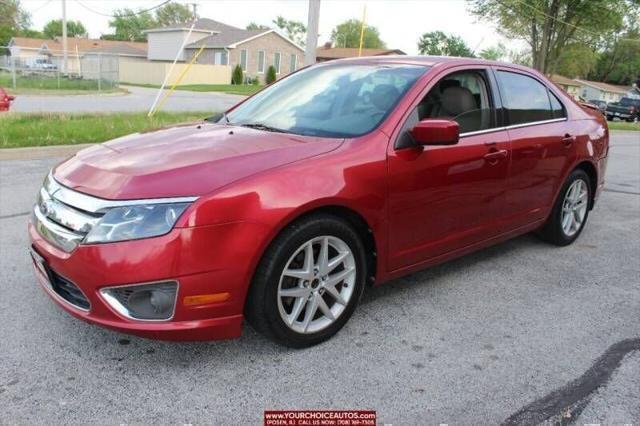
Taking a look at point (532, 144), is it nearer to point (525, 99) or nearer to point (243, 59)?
point (525, 99)

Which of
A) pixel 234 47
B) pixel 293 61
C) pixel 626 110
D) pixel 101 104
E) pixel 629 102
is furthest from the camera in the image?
Result: pixel 293 61

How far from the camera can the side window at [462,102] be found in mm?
3717

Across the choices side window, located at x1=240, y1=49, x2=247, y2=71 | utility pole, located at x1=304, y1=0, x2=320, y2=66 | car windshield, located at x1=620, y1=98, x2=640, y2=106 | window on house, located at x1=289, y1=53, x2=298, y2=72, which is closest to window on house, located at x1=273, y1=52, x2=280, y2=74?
window on house, located at x1=289, y1=53, x2=298, y2=72

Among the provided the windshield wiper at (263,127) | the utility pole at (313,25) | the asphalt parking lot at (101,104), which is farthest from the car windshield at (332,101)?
the asphalt parking lot at (101,104)

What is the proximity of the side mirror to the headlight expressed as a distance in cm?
145

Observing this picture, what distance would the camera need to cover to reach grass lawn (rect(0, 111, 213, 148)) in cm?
862

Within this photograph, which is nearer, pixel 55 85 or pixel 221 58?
pixel 55 85

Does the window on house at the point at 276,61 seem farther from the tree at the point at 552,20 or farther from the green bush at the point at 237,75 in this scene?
the tree at the point at 552,20

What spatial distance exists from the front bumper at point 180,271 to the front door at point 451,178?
3.43 feet

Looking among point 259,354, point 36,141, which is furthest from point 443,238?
point 36,141

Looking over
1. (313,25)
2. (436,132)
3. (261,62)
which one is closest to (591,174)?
(436,132)

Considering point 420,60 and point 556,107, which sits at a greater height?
point 420,60

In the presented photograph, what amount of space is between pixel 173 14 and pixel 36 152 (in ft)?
303

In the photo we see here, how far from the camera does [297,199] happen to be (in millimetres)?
2873
